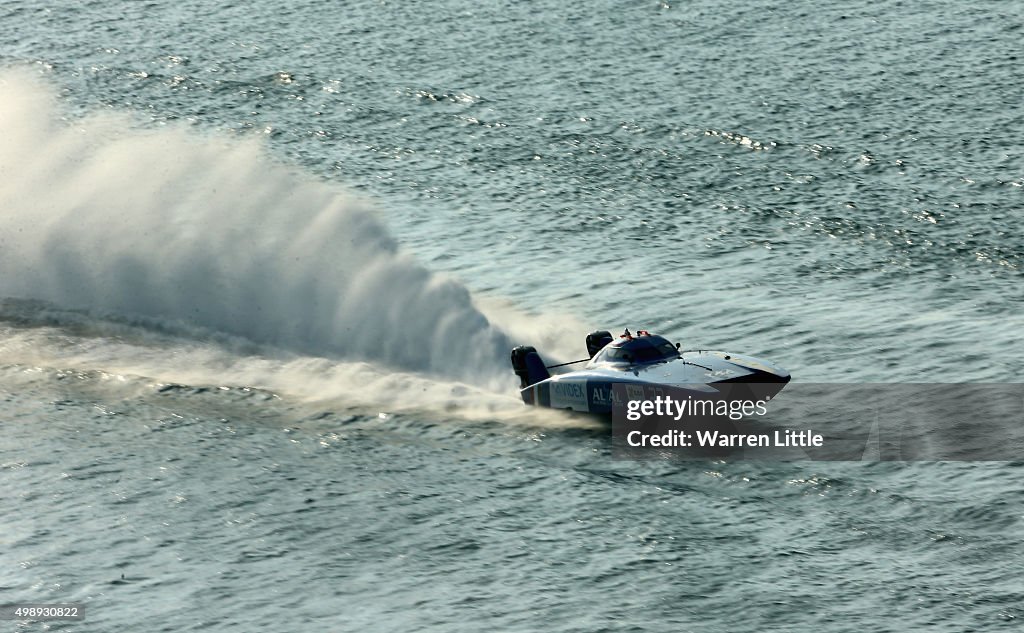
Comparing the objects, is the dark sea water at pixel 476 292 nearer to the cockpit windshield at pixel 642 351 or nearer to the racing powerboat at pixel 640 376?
the racing powerboat at pixel 640 376

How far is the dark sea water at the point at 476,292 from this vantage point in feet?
105

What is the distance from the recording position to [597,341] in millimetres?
41812

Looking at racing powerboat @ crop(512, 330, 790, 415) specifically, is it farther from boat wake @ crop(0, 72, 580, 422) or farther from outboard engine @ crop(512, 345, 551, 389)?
boat wake @ crop(0, 72, 580, 422)

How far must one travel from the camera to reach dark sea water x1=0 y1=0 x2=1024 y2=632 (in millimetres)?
31938

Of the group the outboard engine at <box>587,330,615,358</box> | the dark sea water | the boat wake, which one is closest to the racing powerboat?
the dark sea water

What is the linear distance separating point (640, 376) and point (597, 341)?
11.3 ft

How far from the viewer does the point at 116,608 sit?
3155cm

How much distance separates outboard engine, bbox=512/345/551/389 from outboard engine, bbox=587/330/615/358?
6.28 feet

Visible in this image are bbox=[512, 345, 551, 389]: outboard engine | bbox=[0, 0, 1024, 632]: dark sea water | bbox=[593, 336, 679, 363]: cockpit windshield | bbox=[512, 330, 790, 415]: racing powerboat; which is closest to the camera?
bbox=[0, 0, 1024, 632]: dark sea water

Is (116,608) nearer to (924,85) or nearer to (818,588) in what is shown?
(818,588)

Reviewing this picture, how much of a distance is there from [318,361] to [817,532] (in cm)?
1726

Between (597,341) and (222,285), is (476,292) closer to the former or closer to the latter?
(222,285)

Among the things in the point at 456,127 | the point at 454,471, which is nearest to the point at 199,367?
the point at 454,471

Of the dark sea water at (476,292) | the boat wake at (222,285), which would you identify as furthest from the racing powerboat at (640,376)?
the boat wake at (222,285)
